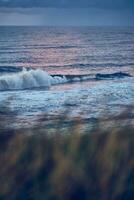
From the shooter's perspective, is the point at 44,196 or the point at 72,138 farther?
the point at 72,138

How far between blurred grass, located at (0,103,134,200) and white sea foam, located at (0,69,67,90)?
68.6 feet

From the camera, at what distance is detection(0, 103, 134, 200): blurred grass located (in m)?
5.32

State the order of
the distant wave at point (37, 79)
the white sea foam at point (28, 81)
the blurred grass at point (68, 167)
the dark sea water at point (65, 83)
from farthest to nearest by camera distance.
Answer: the distant wave at point (37, 79) → the white sea foam at point (28, 81) → the dark sea water at point (65, 83) → the blurred grass at point (68, 167)

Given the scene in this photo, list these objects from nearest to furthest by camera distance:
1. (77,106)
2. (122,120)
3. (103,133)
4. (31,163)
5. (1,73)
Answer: (31,163) → (103,133) → (122,120) → (77,106) → (1,73)

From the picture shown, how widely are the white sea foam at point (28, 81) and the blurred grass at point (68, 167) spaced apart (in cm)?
2092

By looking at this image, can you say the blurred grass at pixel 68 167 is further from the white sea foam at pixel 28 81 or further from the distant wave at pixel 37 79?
the white sea foam at pixel 28 81

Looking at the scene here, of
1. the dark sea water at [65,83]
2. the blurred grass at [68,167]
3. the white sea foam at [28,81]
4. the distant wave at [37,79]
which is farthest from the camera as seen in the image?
the distant wave at [37,79]

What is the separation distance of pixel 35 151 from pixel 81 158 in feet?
1.95

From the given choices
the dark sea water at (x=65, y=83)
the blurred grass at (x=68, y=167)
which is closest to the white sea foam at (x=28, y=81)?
the dark sea water at (x=65, y=83)

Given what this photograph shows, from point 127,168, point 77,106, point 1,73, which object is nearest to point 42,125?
point 127,168

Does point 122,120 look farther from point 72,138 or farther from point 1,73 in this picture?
point 1,73

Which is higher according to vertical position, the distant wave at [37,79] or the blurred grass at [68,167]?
the blurred grass at [68,167]

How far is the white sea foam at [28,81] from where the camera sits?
2749 cm

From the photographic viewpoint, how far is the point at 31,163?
18.4 feet
